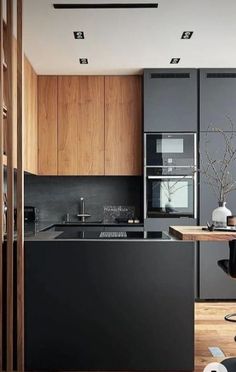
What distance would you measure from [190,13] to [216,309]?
9.77 feet

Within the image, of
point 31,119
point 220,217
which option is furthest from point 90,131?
point 220,217

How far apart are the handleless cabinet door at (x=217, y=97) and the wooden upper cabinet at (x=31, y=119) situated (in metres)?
1.97

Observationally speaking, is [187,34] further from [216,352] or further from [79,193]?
[216,352]

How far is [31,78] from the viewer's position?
477 centimetres

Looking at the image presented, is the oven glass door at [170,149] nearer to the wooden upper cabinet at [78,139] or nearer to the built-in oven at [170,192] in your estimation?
the built-in oven at [170,192]

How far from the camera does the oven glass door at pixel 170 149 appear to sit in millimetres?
4910

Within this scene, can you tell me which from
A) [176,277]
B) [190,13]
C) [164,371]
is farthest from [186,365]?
[190,13]

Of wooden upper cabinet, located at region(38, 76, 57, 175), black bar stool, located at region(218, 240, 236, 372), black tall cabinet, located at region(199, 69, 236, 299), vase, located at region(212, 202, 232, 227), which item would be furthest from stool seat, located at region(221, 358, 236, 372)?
wooden upper cabinet, located at region(38, 76, 57, 175)

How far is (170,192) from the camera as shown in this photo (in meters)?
4.91

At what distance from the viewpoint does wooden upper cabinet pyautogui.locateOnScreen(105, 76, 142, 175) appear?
16.8 feet

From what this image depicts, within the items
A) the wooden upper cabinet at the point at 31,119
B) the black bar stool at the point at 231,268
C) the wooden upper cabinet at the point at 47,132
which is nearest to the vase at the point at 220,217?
the black bar stool at the point at 231,268

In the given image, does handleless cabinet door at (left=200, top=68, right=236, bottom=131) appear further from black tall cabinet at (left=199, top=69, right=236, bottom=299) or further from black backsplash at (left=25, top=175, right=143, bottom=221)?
black backsplash at (left=25, top=175, right=143, bottom=221)

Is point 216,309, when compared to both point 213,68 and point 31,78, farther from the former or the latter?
point 31,78

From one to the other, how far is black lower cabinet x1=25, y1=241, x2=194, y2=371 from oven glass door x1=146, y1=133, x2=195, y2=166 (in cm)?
225
